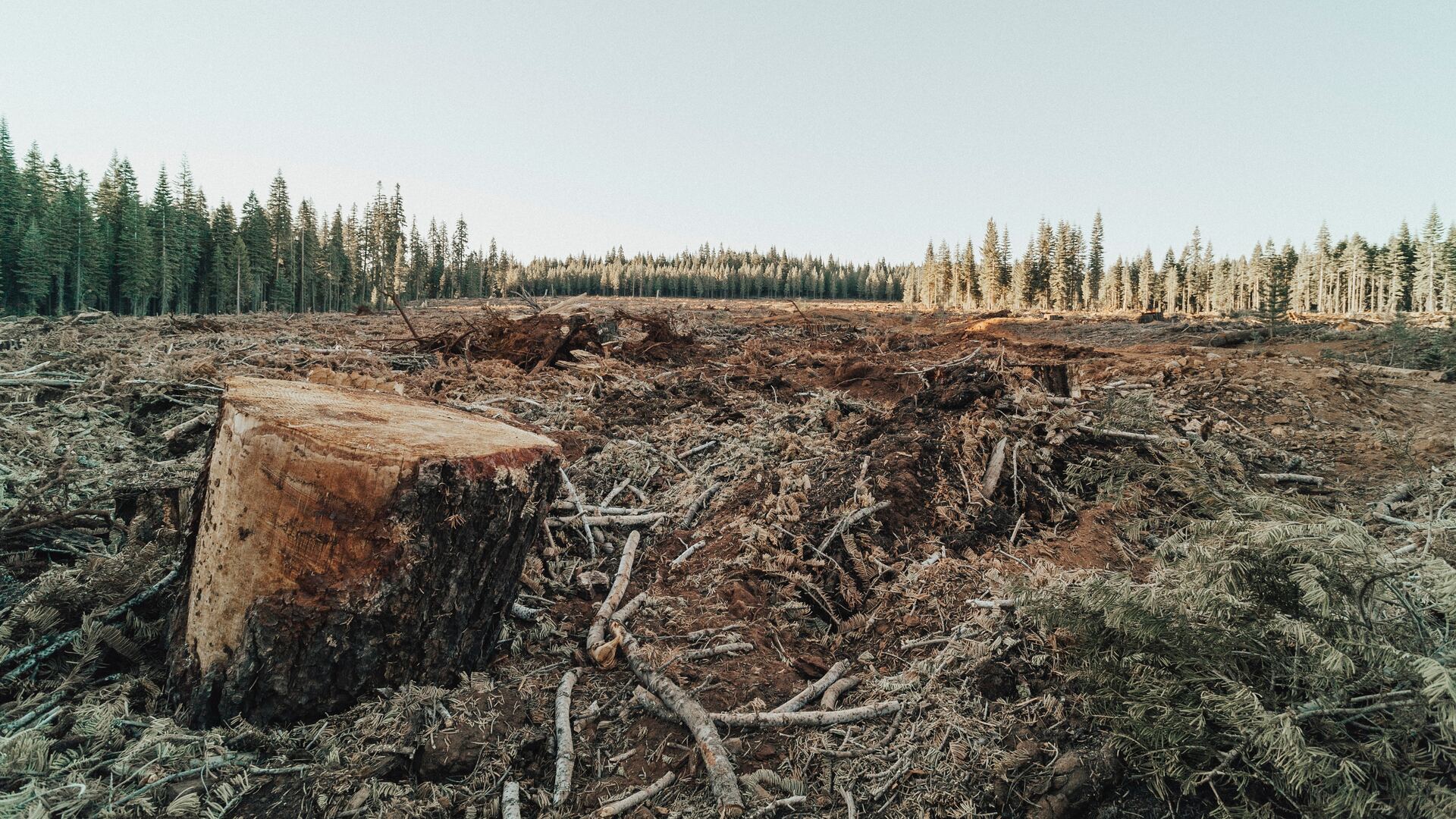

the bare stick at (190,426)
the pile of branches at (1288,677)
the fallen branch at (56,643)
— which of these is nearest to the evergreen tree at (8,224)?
the bare stick at (190,426)

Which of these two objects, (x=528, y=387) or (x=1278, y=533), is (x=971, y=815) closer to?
(x=1278, y=533)

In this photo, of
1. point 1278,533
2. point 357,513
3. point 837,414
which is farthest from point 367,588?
point 837,414

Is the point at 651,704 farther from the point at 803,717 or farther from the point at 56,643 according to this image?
the point at 56,643

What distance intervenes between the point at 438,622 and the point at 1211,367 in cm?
1339

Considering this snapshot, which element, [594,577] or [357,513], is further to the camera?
[594,577]

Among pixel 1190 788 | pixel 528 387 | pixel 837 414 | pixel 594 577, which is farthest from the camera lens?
pixel 528 387

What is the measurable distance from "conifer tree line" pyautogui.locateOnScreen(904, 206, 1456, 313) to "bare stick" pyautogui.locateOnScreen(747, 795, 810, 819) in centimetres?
8077

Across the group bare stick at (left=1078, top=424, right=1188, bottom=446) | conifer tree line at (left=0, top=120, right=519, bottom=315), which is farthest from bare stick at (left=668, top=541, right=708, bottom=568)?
conifer tree line at (left=0, top=120, right=519, bottom=315)

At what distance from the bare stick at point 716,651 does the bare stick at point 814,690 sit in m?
0.46

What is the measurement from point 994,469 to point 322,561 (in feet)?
15.6

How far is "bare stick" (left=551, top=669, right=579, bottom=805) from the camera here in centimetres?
265

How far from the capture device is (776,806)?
252 cm

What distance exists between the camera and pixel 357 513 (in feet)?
9.20

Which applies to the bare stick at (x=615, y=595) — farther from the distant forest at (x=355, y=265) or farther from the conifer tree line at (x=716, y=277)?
the conifer tree line at (x=716, y=277)
